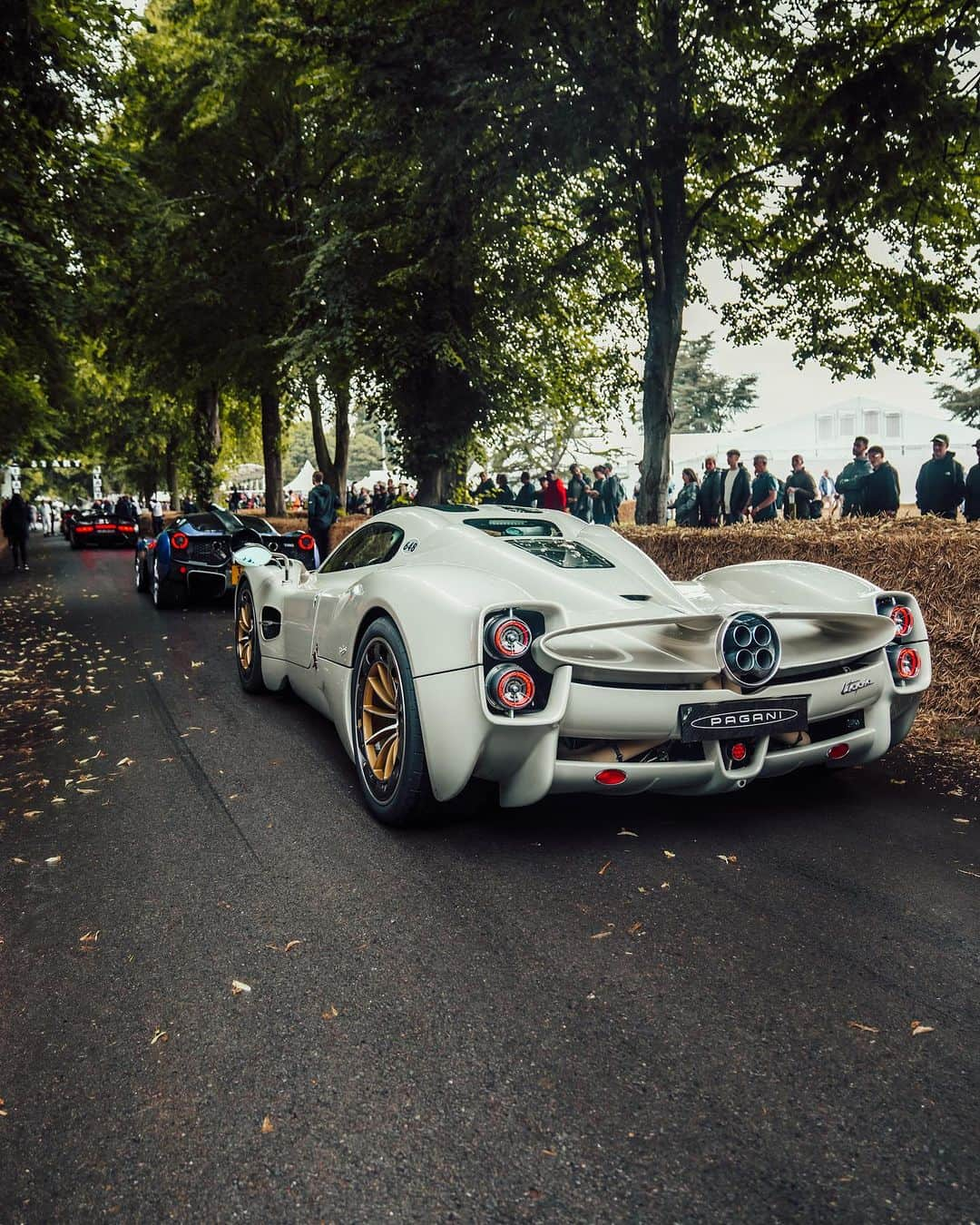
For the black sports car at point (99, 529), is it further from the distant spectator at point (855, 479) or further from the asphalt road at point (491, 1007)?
the asphalt road at point (491, 1007)

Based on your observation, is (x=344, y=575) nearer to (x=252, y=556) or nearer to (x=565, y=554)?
(x=252, y=556)

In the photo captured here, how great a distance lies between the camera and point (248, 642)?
23.0ft

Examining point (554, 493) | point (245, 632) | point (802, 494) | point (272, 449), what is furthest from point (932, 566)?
point (272, 449)

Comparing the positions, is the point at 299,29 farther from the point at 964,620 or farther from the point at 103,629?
the point at 964,620

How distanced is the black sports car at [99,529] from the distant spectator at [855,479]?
25.2 metres

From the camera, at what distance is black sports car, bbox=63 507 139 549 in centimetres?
3186

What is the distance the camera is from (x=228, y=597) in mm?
13906

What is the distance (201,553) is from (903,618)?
34.0 feet

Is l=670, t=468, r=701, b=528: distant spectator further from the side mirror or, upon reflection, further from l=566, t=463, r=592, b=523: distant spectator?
the side mirror

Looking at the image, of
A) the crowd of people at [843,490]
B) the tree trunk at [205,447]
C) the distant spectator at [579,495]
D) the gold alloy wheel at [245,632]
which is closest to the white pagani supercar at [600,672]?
the gold alloy wheel at [245,632]

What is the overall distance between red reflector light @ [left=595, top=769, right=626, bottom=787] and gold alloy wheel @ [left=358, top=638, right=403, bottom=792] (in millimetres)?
846

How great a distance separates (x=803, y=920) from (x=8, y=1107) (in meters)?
2.29

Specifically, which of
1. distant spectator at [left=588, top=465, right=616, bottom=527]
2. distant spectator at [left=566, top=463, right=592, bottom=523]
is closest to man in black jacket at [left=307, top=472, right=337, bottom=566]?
distant spectator at [left=588, top=465, right=616, bottom=527]

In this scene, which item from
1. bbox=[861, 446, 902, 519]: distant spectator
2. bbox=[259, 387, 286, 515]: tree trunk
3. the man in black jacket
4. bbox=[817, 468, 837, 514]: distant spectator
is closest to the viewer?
bbox=[861, 446, 902, 519]: distant spectator
